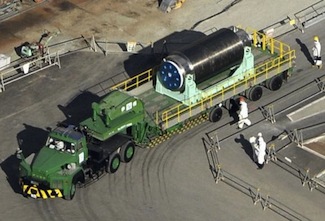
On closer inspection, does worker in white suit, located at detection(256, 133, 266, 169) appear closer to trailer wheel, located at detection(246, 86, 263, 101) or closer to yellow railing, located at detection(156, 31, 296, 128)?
yellow railing, located at detection(156, 31, 296, 128)

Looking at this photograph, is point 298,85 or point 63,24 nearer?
point 298,85

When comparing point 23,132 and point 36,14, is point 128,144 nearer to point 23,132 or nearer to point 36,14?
point 23,132

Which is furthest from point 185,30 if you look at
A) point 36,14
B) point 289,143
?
point 289,143

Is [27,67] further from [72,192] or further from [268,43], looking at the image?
[268,43]

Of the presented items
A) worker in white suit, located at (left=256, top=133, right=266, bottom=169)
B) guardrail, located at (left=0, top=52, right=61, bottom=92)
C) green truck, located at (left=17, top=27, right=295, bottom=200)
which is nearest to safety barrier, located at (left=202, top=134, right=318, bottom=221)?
worker in white suit, located at (left=256, top=133, right=266, bottom=169)

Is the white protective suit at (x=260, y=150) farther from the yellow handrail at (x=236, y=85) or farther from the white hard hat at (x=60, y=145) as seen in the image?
the white hard hat at (x=60, y=145)
